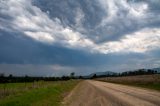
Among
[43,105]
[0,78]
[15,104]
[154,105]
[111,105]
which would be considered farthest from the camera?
[0,78]

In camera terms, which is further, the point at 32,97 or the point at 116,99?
the point at 32,97

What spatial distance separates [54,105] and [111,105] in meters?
5.46

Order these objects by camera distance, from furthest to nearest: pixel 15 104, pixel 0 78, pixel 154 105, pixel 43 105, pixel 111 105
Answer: pixel 0 78 → pixel 43 105 → pixel 15 104 → pixel 111 105 → pixel 154 105

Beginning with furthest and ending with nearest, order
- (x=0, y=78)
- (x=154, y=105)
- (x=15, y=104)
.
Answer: (x=0, y=78) < (x=15, y=104) < (x=154, y=105)

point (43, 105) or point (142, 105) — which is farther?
point (43, 105)

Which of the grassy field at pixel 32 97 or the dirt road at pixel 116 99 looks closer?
the dirt road at pixel 116 99

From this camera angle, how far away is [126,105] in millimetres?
18984

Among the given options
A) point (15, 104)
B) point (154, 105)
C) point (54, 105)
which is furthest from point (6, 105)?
point (154, 105)

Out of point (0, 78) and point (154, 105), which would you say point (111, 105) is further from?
point (0, 78)

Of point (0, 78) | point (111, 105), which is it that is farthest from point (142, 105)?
point (0, 78)

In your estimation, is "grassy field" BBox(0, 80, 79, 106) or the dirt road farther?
"grassy field" BBox(0, 80, 79, 106)

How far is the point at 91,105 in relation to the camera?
67.2ft

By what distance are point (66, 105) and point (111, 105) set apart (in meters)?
4.44

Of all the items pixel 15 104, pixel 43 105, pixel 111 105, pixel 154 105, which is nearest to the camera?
pixel 154 105
